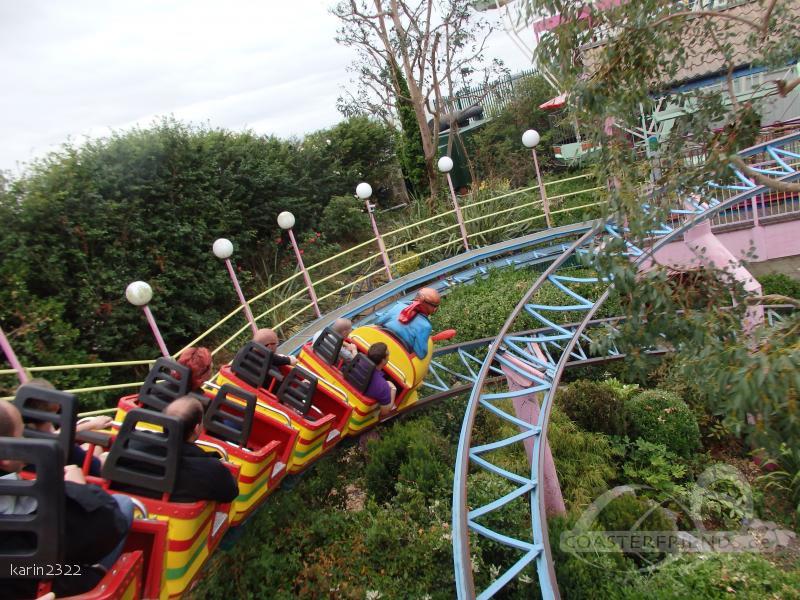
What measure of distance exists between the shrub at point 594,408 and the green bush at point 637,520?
1.28 meters

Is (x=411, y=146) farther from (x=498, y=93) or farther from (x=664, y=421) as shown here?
(x=664, y=421)

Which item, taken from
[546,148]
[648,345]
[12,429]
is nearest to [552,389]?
[648,345]

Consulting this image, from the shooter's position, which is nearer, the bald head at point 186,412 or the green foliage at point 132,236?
the bald head at point 186,412

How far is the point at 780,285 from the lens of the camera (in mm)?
7480

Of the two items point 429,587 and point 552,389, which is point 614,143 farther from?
point 429,587

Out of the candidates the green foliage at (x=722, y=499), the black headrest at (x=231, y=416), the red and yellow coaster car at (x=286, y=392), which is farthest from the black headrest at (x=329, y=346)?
the green foliage at (x=722, y=499)

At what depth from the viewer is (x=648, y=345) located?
8.94 ft

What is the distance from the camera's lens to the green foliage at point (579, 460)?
16.2 ft

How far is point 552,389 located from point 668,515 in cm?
190

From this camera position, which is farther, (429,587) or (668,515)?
(668,515)

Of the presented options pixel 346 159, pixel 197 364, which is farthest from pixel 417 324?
pixel 346 159

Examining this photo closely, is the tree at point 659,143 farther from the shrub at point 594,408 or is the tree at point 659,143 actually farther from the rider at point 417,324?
the shrub at point 594,408

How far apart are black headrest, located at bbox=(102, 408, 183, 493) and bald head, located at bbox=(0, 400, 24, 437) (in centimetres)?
38

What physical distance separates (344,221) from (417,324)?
638 centimetres
